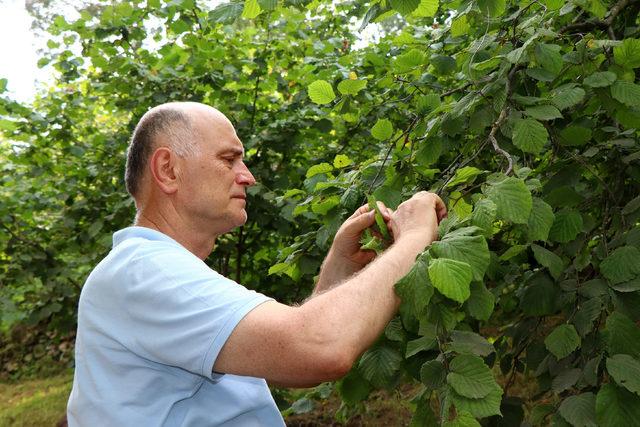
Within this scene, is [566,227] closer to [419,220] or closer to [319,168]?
[419,220]

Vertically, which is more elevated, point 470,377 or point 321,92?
point 321,92

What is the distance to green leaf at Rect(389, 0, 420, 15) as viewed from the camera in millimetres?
1891

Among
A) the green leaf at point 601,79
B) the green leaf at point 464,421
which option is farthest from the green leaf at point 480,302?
the green leaf at point 601,79

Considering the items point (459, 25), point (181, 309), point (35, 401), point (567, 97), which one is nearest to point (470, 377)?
point (181, 309)

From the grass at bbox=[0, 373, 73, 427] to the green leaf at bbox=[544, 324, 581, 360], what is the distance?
6.63 meters

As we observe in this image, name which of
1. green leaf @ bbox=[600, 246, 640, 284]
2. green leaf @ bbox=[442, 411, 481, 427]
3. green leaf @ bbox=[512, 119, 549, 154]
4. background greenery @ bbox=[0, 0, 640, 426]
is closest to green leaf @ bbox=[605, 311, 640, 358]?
background greenery @ bbox=[0, 0, 640, 426]

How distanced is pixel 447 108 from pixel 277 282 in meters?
3.06

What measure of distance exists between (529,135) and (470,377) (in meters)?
0.81

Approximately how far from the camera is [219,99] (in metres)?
5.05

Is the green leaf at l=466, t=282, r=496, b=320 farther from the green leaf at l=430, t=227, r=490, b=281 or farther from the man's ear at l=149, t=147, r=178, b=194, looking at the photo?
the man's ear at l=149, t=147, r=178, b=194

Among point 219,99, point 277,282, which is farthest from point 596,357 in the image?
point 219,99

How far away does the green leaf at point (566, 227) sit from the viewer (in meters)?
1.99

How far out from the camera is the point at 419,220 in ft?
5.43

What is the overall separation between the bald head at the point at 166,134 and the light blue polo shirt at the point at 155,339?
1.06 ft
